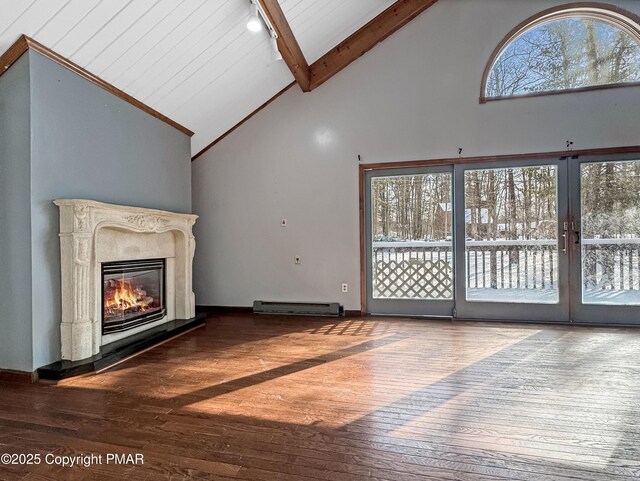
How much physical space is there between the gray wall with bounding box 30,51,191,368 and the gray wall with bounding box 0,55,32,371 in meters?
0.05

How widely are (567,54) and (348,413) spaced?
4750mm

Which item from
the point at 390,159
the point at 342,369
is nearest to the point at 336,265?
the point at 390,159

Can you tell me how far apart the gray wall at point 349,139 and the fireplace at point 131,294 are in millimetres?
1232

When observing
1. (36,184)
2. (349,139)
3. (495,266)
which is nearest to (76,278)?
(36,184)

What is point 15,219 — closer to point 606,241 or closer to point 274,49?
point 274,49

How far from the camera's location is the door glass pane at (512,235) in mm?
4273

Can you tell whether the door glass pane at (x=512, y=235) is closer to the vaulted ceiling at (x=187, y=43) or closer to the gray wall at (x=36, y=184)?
the vaulted ceiling at (x=187, y=43)

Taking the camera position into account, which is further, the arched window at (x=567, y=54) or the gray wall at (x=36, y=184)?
the arched window at (x=567, y=54)

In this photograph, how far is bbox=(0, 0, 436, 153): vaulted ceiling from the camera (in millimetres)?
2658

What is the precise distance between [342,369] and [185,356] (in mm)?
1440

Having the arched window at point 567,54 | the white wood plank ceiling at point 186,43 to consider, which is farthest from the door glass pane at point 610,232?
the white wood plank ceiling at point 186,43

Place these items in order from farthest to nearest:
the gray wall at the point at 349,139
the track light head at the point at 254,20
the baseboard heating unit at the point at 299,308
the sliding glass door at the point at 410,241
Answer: the baseboard heating unit at the point at 299,308 → the sliding glass door at the point at 410,241 → the gray wall at the point at 349,139 → the track light head at the point at 254,20

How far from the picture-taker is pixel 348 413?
210cm

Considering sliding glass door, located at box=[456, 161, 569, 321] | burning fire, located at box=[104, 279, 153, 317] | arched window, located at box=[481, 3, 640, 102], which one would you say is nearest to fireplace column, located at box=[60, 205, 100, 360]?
burning fire, located at box=[104, 279, 153, 317]
